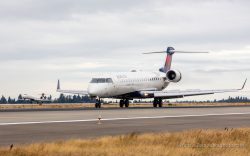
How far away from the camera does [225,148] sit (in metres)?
17.3

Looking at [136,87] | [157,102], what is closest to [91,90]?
[136,87]

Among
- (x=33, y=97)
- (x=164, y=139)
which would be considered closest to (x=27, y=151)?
(x=164, y=139)

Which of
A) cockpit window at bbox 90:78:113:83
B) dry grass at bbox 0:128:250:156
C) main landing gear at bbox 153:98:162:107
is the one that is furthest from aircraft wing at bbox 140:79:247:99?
dry grass at bbox 0:128:250:156

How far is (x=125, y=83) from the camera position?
6744 cm

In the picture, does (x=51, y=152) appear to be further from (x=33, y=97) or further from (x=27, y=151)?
(x=33, y=97)

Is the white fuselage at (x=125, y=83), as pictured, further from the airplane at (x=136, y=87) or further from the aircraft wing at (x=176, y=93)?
the aircraft wing at (x=176, y=93)

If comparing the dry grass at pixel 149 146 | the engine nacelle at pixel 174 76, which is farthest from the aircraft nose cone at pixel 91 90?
the dry grass at pixel 149 146

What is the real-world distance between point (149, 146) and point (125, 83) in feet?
164

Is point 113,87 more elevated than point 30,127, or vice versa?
point 113,87

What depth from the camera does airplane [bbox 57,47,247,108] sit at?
64.2m

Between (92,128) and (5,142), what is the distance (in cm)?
745

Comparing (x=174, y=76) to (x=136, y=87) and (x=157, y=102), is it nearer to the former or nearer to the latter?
(x=157, y=102)

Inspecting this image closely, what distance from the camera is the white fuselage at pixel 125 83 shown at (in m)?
63.7

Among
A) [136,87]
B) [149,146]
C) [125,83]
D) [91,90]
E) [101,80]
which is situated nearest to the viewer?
[149,146]
